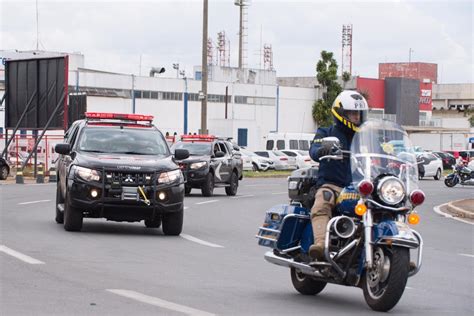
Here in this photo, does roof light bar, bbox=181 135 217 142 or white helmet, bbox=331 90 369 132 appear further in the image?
roof light bar, bbox=181 135 217 142

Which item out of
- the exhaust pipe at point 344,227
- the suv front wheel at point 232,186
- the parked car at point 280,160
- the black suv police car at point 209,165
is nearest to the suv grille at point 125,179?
the exhaust pipe at point 344,227

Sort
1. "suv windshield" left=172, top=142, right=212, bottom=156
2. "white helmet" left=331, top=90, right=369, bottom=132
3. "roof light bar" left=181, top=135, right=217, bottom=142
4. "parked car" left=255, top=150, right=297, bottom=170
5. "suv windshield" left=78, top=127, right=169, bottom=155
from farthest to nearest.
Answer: "parked car" left=255, top=150, right=297, bottom=170, "roof light bar" left=181, top=135, right=217, bottom=142, "suv windshield" left=172, top=142, right=212, bottom=156, "suv windshield" left=78, top=127, right=169, bottom=155, "white helmet" left=331, top=90, right=369, bottom=132

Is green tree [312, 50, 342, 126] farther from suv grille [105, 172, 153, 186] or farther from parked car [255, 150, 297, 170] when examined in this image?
suv grille [105, 172, 153, 186]

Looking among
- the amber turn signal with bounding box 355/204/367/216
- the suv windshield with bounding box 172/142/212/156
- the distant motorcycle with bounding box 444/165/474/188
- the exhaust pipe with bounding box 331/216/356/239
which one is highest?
the amber turn signal with bounding box 355/204/367/216

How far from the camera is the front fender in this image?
8859 millimetres

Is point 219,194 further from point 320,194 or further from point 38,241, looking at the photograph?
point 320,194

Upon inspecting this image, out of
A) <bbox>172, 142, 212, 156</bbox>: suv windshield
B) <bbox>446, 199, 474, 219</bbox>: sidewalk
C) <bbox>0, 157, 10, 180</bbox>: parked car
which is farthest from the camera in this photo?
<bbox>0, 157, 10, 180</bbox>: parked car

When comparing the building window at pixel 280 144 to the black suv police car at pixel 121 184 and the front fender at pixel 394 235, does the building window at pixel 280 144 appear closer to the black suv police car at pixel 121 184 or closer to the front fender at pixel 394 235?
the black suv police car at pixel 121 184

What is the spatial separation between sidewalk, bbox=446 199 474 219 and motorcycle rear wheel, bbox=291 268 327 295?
54.5ft

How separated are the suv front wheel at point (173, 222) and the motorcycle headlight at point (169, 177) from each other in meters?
0.53

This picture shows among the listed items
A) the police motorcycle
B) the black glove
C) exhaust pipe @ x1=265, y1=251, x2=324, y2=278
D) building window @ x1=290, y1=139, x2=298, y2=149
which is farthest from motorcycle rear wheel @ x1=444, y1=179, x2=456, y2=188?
the black glove

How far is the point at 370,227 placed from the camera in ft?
29.9

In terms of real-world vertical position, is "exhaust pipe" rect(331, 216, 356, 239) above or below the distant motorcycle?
above

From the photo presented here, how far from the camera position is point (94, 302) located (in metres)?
9.30
